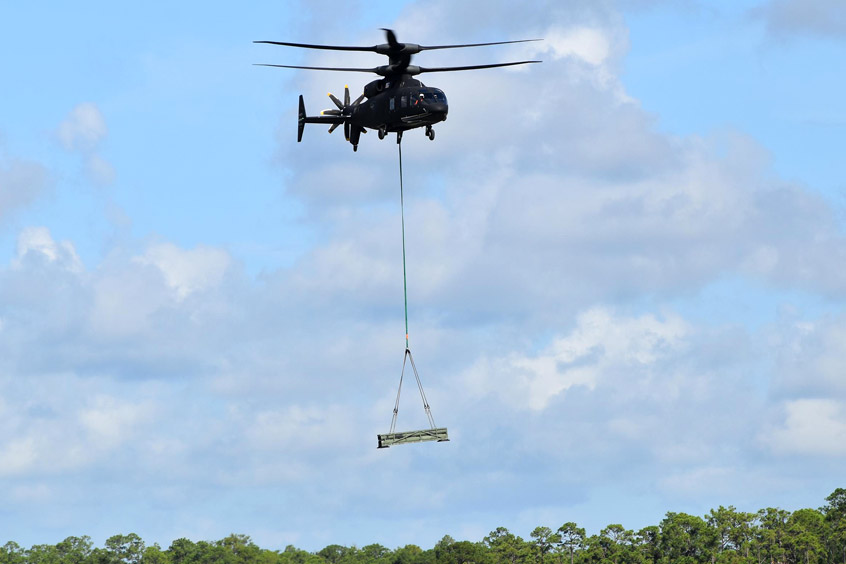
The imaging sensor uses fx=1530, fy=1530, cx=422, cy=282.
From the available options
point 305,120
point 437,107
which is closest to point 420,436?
point 437,107

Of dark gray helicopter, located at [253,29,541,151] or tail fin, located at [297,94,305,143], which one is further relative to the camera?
tail fin, located at [297,94,305,143]

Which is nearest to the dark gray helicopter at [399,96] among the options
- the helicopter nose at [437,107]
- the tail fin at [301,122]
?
the helicopter nose at [437,107]

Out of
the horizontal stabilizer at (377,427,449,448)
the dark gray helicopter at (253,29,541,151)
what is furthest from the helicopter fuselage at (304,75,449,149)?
the horizontal stabilizer at (377,427,449,448)

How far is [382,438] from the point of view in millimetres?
75562

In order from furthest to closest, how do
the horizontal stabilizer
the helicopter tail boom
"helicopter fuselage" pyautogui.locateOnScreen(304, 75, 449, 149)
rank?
1. the helicopter tail boom
2. "helicopter fuselage" pyautogui.locateOnScreen(304, 75, 449, 149)
3. the horizontal stabilizer

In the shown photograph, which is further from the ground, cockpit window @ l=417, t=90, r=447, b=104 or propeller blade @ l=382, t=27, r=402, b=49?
propeller blade @ l=382, t=27, r=402, b=49

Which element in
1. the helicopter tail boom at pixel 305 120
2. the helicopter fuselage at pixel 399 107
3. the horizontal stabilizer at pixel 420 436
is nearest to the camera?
the horizontal stabilizer at pixel 420 436

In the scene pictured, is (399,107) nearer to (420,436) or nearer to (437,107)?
(437,107)

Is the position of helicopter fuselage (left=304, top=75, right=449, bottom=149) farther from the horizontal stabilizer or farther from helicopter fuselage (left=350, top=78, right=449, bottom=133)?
the horizontal stabilizer

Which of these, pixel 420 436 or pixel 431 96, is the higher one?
pixel 431 96

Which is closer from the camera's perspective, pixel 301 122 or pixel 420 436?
pixel 420 436

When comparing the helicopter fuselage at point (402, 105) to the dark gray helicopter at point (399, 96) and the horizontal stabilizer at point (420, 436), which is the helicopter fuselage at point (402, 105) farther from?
the horizontal stabilizer at point (420, 436)

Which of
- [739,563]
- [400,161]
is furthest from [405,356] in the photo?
[739,563]

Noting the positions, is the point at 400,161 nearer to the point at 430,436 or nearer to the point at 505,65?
the point at 505,65
